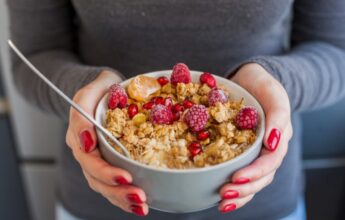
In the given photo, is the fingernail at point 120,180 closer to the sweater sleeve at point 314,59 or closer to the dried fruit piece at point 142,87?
the dried fruit piece at point 142,87

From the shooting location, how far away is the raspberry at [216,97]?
349mm

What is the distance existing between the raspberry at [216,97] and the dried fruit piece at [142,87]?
1.7 inches

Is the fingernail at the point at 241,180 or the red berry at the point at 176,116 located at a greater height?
the red berry at the point at 176,116

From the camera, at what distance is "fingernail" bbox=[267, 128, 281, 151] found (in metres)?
0.33

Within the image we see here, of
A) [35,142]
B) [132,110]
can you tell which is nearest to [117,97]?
[132,110]

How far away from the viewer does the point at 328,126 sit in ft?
2.35

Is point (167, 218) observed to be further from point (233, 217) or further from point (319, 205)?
point (319, 205)

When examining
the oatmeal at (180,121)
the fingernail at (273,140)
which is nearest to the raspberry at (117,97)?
the oatmeal at (180,121)

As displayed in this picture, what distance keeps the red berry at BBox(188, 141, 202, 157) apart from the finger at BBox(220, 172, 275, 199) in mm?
28

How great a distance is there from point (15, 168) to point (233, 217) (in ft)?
1.35

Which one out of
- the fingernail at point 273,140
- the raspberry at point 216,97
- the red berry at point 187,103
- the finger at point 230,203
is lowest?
the finger at point 230,203

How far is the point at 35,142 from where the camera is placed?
75 cm

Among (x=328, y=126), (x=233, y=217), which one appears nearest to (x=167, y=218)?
(x=233, y=217)

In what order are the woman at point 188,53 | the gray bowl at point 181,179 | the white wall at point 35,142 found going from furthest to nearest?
the white wall at point 35,142 < the woman at point 188,53 < the gray bowl at point 181,179
